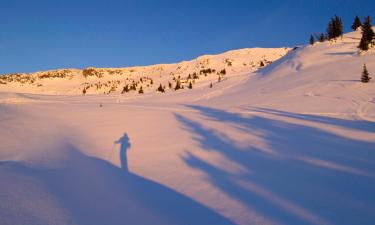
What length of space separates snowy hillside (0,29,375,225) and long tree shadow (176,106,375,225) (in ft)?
0.06

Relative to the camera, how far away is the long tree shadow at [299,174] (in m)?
4.21

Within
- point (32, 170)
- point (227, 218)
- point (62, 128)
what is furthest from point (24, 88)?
point (227, 218)

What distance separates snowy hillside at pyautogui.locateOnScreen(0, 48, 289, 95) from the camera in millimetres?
44656

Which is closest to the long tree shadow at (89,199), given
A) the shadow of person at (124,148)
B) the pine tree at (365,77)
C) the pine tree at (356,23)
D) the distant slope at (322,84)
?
the shadow of person at (124,148)

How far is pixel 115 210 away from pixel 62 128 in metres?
6.35

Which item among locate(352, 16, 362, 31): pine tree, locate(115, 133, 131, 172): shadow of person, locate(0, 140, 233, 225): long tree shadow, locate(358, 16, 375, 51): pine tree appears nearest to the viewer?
locate(0, 140, 233, 225): long tree shadow

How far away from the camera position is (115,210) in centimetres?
441

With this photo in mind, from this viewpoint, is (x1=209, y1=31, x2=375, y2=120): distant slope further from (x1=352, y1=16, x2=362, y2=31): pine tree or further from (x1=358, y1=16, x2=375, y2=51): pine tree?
(x1=352, y1=16, x2=362, y2=31): pine tree

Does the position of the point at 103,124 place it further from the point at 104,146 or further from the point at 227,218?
the point at 227,218

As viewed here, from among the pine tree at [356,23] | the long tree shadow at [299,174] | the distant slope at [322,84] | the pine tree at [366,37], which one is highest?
the pine tree at [356,23]

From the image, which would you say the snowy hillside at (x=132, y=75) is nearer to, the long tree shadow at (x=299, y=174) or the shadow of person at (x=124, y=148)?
the shadow of person at (x=124, y=148)

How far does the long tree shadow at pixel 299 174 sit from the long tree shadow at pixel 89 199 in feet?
3.04

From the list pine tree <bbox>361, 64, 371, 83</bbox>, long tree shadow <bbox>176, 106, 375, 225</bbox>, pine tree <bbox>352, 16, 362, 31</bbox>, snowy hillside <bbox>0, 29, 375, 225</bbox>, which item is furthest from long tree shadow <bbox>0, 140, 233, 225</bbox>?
pine tree <bbox>352, 16, 362, 31</bbox>

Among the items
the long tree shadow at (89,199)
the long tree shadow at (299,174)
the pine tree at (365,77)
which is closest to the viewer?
the long tree shadow at (89,199)
